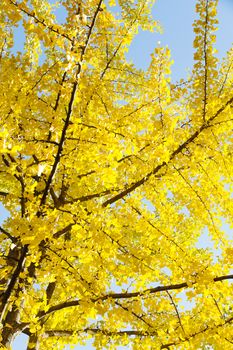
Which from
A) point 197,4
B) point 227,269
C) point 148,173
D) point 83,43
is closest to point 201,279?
point 227,269

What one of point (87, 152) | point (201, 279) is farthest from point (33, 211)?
point (201, 279)

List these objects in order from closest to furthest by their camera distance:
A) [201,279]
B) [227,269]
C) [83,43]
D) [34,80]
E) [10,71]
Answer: [83,43]
[201,279]
[227,269]
[34,80]
[10,71]

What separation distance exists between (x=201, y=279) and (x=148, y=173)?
3.83 ft

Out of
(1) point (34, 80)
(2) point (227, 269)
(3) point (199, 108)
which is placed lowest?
(2) point (227, 269)

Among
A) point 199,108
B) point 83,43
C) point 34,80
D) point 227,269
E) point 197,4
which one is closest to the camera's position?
point 83,43

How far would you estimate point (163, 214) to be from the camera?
3889 mm

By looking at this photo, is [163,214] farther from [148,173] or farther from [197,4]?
[197,4]

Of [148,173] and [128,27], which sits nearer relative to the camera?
[148,173]

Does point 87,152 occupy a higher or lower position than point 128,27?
lower

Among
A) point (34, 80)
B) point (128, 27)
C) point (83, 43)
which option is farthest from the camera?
point (128, 27)

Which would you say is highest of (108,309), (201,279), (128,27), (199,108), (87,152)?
(128,27)

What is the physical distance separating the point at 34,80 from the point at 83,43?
6.04ft

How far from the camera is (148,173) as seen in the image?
3.32 m

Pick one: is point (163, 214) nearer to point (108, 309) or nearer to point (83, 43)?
point (108, 309)
